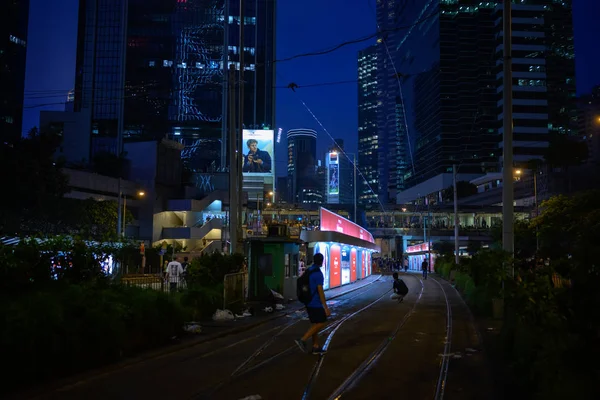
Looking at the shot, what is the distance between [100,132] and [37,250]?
292 ft

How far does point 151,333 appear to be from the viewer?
1025cm

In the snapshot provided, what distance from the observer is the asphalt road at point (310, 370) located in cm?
698

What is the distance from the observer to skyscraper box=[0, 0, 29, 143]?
102188 millimetres

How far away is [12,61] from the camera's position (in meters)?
107

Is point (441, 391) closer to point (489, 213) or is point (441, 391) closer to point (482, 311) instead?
point (482, 311)

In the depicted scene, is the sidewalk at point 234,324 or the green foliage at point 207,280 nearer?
the sidewalk at point 234,324

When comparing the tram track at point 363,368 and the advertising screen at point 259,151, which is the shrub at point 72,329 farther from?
the advertising screen at point 259,151

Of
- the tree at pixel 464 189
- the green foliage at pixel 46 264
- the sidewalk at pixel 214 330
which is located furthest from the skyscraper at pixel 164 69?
the green foliage at pixel 46 264

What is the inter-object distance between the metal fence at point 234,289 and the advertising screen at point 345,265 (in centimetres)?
1781

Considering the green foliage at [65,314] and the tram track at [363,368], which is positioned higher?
the green foliage at [65,314]

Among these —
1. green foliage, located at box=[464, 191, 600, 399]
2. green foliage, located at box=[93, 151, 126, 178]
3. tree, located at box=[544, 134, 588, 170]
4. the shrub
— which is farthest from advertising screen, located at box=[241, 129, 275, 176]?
green foliage, located at box=[464, 191, 600, 399]

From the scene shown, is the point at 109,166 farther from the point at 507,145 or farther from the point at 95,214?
the point at 507,145

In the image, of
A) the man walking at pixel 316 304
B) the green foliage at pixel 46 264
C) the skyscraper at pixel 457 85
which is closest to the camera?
the green foliage at pixel 46 264

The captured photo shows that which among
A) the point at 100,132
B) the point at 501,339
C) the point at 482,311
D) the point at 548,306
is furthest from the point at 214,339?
the point at 100,132
